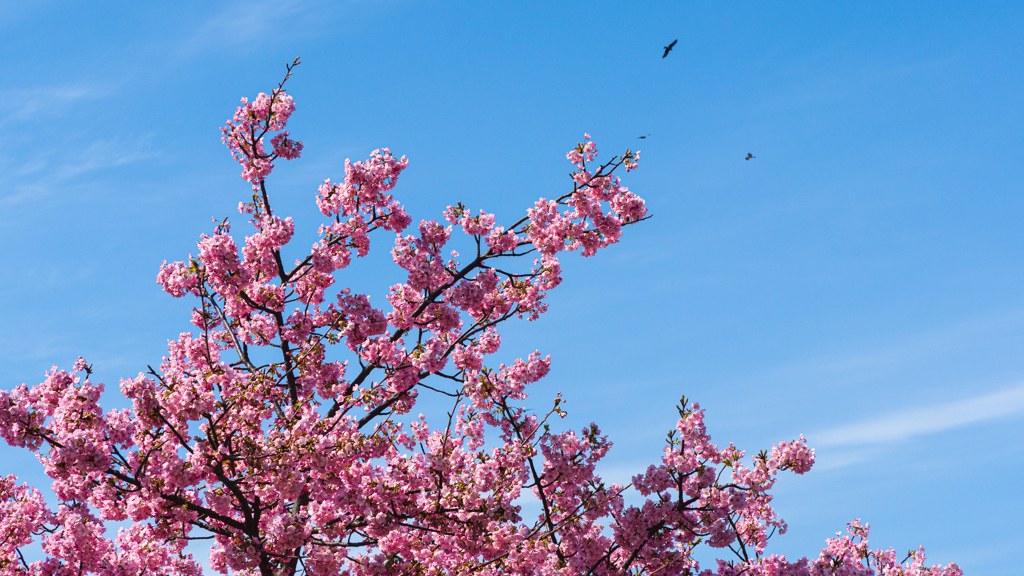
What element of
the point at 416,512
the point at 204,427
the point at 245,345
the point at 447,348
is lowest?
the point at 416,512

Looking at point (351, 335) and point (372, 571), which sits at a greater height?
point (351, 335)

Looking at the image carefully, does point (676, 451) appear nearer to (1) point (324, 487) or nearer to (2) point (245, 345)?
(1) point (324, 487)

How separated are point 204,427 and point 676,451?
7.23 m

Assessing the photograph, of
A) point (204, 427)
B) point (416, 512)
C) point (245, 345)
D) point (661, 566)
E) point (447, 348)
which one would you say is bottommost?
point (661, 566)

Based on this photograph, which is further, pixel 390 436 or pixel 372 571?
pixel 390 436

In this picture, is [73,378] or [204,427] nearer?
[73,378]

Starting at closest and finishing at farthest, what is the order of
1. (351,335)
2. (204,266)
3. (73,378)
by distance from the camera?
(73,378)
(204,266)
(351,335)

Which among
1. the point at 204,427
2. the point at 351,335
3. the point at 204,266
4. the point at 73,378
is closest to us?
the point at 73,378

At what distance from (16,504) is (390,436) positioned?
23.2 ft

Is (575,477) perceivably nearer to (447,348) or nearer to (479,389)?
(479,389)

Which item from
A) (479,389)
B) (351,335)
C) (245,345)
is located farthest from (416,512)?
(245,345)

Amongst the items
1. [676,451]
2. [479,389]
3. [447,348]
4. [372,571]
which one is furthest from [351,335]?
[676,451]

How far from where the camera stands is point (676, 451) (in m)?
12.4

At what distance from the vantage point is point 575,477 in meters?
13.5
